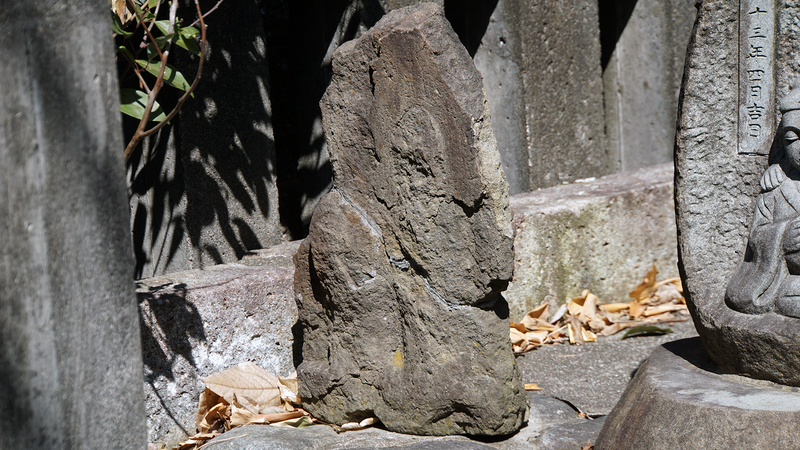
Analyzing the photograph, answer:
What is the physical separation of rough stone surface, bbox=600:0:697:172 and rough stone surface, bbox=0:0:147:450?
4.83 meters

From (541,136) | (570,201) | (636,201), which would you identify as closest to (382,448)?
(570,201)

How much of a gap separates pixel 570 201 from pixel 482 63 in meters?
1.17

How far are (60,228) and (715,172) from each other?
208cm

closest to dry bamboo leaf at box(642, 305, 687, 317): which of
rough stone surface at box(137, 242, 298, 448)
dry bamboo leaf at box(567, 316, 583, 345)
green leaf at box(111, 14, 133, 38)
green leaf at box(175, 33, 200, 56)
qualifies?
dry bamboo leaf at box(567, 316, 583, 345)

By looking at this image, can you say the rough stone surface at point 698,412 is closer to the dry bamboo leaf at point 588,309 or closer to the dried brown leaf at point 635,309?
the dry bamboo leaf at point 588,309

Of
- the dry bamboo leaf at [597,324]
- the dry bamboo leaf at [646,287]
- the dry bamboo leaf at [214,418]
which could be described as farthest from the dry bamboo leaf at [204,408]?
the dry bamboo leaf at [646,287]

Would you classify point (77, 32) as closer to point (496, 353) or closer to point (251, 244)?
point (496, 353)

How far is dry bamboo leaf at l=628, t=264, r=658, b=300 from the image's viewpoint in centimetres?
421

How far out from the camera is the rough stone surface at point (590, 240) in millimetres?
3896

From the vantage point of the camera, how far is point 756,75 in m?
2.51

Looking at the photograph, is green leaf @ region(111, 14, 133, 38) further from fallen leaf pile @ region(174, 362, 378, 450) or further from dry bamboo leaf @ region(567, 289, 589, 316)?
dry bamboo leaf @ region(567, 289, 589, 316)

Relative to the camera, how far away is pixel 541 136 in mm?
4852

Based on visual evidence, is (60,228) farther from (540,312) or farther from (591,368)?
(540,312)

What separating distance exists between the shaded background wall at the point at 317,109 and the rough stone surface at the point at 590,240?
73cm
